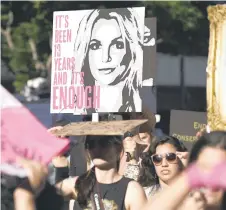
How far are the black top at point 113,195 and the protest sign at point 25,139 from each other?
130cm

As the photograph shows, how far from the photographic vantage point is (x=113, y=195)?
536cm

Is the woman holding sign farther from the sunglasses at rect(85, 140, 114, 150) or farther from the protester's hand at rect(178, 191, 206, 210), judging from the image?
the protester's hand at rect(178, 191, 206, 210)

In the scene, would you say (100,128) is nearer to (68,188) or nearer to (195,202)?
(68,188)

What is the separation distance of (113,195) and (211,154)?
70.1 inches

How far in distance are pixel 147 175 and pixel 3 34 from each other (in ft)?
48.0

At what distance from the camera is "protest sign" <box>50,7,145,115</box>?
684 centimetres

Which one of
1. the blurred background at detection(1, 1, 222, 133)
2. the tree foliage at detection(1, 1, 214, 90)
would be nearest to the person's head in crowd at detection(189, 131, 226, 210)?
the blurred background at detection(1, 1, 222, 133)

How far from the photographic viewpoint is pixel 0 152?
4113 mm

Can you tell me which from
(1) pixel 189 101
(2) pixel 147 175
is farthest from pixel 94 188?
(1) pixel 189 101

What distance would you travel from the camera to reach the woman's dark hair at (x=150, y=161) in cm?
625

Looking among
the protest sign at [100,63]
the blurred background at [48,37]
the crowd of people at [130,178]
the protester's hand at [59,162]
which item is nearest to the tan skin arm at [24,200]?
the crowd of people at [130,178]

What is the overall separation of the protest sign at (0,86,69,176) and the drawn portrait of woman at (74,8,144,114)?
269cm

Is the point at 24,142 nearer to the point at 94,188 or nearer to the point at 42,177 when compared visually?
the point at 42,177

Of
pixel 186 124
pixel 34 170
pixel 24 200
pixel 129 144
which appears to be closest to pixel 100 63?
pixel 129 144
